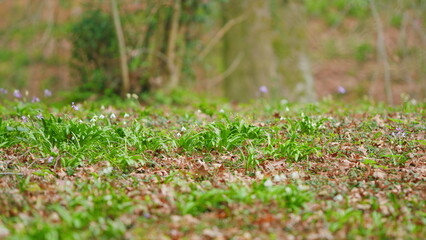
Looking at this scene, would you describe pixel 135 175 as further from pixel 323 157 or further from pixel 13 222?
pixel 323 157

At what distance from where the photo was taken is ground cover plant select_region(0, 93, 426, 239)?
321cm

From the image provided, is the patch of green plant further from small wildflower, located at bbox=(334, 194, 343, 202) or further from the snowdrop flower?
small wildflower, located at bbox=(334, 194, 343, 202)

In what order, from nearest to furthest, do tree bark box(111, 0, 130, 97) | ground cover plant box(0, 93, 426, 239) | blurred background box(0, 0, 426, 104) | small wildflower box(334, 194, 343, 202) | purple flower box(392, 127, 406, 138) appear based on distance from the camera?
ground cover plant box(0, 93, 426, 239)
small wildflower box(334, 194, 343, 202)
purple flower box(392, 127, 406, 138)
tree bark box(111, 0, 130, 97)
blurred background box(0, 0, 426, 104)

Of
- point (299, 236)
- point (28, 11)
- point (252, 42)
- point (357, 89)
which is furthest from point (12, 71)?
point (299, 236)

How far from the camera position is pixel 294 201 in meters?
3.59

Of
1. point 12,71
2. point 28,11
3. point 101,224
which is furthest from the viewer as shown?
point 12,71

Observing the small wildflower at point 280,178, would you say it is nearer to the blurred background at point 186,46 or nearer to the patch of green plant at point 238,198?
the patch of green plant at point 238,198

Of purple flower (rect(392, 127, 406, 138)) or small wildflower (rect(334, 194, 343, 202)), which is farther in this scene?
purple flower (rect(392, 127, 406, 138))

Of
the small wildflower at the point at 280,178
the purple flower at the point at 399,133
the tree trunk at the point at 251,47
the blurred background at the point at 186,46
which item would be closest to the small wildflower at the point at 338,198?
the small wildflower at the point at 280,178

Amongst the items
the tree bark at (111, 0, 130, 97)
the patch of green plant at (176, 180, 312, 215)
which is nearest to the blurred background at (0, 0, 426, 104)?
the tree bark at (111, 0, 130, 97)

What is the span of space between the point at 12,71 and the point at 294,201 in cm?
1509

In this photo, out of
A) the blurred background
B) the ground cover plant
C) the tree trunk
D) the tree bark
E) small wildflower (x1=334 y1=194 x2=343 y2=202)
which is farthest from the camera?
the tree trunk

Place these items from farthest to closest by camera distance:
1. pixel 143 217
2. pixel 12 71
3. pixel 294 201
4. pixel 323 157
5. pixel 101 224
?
1. pixel 12 71
2. pixel 323 157
3. pixel 294 201
4. pixel 143 217
5. pixel 101 224

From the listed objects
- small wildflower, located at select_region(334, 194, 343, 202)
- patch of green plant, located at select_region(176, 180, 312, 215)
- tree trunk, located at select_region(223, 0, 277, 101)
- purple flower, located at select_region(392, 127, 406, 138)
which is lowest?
small wildflower, located at select_region(334, 194, 343, 202)
